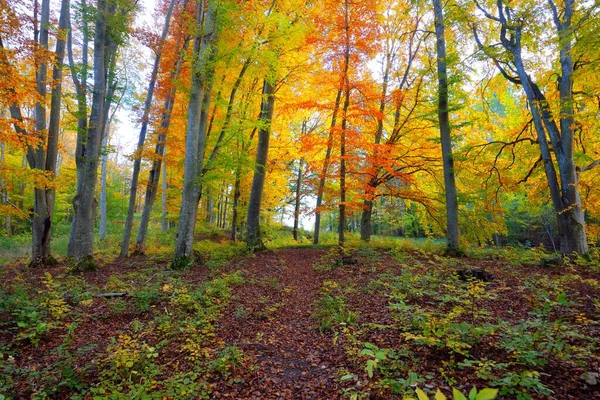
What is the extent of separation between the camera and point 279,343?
14.3ft

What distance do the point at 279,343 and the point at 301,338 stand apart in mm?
377

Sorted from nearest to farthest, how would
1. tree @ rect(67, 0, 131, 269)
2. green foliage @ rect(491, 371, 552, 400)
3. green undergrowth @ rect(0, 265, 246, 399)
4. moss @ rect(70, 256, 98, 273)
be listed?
green foliage @ rect(491, 371, 552, 400) < green undergrowth @ rect(0, 265, 246, 399) < moss @ rect(70, 256, 98, 273) < tree @ rect(67, 0, 131, 269)

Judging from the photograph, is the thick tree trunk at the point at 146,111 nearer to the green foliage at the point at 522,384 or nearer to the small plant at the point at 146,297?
the small plant at the point at 146,297

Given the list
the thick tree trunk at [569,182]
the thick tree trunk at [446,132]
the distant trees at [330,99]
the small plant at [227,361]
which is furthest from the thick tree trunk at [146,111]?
the thick tree trunk at [569,182]

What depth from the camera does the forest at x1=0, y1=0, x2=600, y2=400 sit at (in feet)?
10.4

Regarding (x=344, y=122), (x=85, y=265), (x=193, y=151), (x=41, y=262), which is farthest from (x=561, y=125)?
(x=41, y=262)

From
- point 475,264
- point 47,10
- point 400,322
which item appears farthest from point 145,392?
point 47,10

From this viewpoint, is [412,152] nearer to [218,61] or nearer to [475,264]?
[475,264]

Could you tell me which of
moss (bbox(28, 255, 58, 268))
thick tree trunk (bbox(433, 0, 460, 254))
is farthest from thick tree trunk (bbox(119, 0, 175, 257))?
A: thick tree trunk (bbox(433, 0, 460, 254))

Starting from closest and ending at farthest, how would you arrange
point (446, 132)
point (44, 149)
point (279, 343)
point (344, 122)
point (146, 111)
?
point (279, 343), point (44, 149), point (446, 132), point (146, 111), point (344, 122)

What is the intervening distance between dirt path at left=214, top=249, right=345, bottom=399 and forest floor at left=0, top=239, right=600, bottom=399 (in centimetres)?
2

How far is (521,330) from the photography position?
324cm

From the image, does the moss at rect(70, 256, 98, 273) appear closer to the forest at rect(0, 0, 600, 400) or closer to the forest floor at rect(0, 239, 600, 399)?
the forest at rect(0, 0, 600, 400)

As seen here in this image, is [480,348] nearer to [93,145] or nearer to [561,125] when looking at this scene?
[561,125]
